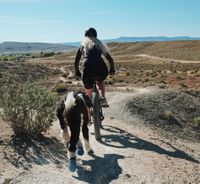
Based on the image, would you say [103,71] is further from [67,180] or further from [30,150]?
[67,180]

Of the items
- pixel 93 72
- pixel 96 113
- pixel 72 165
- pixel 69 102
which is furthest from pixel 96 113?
pixel 72 165

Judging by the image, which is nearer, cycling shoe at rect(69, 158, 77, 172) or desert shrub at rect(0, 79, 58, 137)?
cycling shoe at rect(69, 158, 77, 172)

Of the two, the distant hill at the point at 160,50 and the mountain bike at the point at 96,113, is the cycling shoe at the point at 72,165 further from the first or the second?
the distant hill at the point at 160,50

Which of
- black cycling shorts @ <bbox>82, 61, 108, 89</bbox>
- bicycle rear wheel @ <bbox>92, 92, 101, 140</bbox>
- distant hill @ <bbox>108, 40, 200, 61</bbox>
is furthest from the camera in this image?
distant hill @ <bbox>108, 40, 200, 61</bbox>

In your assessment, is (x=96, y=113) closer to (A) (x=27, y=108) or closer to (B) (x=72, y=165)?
(A) (x=27, y=108)

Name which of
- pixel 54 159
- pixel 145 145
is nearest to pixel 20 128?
pixel 54 159

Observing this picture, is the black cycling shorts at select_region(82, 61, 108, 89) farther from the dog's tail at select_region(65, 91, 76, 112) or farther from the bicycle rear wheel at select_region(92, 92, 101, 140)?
the dog's tail at select_region(65, 91, 76, 112)

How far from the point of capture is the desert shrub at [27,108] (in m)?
10.3

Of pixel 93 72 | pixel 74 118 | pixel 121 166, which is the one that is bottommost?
pixel 121 166

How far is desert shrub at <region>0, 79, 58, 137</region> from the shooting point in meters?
10.3

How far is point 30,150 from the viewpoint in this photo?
31.4 ft

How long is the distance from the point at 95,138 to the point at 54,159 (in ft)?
5.27

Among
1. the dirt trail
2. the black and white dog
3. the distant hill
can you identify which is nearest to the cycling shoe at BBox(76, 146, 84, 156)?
the black and white dog

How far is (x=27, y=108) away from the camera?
1041cm
